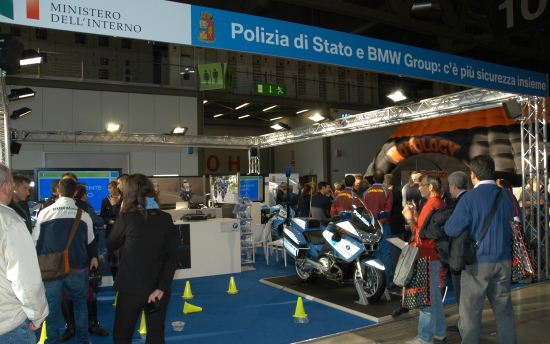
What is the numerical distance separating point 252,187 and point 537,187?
20.9ft

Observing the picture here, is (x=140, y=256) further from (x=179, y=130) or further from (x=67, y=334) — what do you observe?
(x=179, y=130)

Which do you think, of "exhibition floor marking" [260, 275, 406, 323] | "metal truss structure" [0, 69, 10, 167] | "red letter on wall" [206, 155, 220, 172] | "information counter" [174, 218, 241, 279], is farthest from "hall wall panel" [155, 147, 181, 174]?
"exhibition floor marking" [260, 275, 406, 323]

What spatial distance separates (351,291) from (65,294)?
10.9ft

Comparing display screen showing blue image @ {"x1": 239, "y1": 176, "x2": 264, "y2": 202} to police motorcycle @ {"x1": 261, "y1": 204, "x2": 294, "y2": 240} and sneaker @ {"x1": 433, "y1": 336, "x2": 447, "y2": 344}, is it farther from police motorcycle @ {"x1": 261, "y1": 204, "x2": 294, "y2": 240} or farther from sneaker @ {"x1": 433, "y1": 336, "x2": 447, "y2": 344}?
sneaker @ {"x1": 433, "y1": 336, "x2": 447, "y2": 344}

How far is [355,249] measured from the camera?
5039mm

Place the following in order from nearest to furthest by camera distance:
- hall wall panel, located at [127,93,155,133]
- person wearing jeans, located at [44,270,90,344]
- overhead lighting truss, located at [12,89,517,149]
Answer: person wearing jeans, located at [44,270,90,344] < overhead lighting truss, located at [12,89,517,149] < hall wall panel, located at [127,93,155,133]

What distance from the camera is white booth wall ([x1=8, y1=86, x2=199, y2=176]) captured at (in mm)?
12930

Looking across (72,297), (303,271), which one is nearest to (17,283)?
(72,297)

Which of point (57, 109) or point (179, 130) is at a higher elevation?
point (57, 109)

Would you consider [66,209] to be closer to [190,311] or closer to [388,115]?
[190,311]

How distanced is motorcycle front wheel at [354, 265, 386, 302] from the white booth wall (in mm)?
9544

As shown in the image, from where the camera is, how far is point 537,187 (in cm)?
626

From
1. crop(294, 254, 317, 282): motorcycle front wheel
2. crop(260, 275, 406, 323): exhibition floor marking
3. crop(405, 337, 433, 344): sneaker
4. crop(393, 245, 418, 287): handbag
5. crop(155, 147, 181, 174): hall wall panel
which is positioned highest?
crop(155, 147, 181, 174): hall wall panel

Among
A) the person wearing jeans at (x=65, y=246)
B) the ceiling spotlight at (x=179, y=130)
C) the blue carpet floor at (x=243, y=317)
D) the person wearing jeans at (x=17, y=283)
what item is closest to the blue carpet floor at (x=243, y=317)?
the blue carpet floor at (x=243, y=317)
